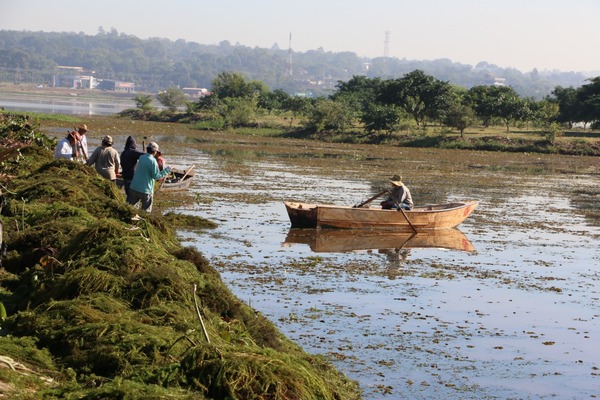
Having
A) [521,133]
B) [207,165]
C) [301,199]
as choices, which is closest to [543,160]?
[521,133]

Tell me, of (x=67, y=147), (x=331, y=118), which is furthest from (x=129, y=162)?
(x=331, y=118)

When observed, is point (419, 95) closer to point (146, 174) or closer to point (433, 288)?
point (146, 174)

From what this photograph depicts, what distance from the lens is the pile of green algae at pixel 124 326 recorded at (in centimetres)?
648

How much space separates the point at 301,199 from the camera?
77.9 ft

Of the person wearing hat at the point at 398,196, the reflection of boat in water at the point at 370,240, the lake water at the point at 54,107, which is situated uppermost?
the person wearing hat at the point at 398,196

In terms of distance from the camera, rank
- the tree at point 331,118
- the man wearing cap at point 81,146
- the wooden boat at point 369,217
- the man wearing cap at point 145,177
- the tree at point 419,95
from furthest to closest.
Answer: the tree at point 419,95
the tree at point 331,118
the wooden boat at point 369,217
the man wearing cap at point 81,146
the man wearing cap at point 145,177

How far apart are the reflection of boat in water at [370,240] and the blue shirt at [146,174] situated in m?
3.29

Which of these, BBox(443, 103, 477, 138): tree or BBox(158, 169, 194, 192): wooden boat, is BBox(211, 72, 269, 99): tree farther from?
BBox(158, 169, 194, 192): wooden boat

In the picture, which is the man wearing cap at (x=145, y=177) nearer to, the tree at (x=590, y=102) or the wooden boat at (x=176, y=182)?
the wooden boat at (x=176, y=182)

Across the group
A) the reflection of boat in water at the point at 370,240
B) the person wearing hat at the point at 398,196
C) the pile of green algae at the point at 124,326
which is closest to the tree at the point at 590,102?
the person wearing hat at the point at 398,196

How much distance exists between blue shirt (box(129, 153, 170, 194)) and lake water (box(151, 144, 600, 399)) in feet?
4.92

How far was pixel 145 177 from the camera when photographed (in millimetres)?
15016

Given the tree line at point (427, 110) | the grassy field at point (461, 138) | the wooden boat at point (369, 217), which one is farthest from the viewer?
the tree line at point (427, 110)

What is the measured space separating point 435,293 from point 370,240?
16.7 feet
